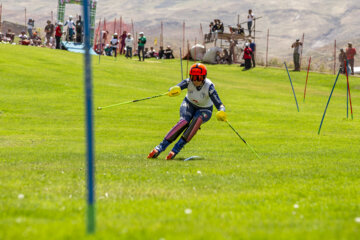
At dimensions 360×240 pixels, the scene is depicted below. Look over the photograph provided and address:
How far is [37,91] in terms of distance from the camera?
29984mm

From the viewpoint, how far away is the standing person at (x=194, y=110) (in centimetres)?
1294

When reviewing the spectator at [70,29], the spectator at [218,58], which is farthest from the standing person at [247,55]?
the spectator at [70,29]

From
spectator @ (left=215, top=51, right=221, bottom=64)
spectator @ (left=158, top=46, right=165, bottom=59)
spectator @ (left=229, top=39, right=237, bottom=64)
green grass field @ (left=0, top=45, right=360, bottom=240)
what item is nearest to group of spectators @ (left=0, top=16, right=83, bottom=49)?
spectator @ (left=158, top=46, right=165, bottom=59)

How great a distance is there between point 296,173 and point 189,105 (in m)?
3.63

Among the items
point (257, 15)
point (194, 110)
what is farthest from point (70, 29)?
point (257, 15)

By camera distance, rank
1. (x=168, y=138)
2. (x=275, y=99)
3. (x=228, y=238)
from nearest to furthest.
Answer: (x=228, y=238)
(x=168, y=138)
(x=275, y=99)

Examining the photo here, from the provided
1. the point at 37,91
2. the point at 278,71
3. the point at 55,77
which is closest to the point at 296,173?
the point at 37,91

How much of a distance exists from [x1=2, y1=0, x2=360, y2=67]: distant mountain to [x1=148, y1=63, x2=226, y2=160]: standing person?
88.2m

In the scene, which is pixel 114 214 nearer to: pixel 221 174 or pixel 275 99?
pixel 221 174

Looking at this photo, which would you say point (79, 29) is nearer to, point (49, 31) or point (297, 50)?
point (49, 31)

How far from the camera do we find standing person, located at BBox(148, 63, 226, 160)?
12.9 metres

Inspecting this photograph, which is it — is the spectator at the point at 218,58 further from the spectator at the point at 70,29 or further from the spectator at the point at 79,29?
the spectator at the point at 70,29

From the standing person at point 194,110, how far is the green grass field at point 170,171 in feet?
1.97

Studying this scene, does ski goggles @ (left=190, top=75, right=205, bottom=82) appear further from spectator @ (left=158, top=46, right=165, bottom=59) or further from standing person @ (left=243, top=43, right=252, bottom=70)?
spectator @ (left=158, top=46, right=165, bottom=59)
